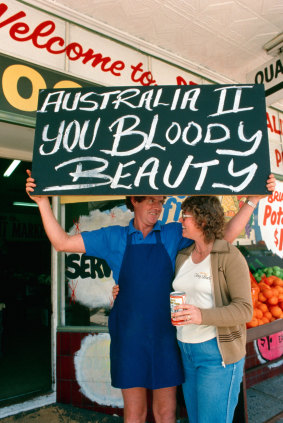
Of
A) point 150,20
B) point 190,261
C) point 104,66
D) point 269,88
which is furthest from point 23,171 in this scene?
point 190,261

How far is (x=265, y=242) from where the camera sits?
4.70 meters

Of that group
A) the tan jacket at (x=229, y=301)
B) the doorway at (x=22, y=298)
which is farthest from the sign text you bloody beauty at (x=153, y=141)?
the doorway at (x=22, y=298)

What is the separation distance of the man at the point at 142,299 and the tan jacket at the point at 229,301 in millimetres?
280

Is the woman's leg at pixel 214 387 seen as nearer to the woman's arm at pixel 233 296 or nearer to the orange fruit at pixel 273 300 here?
the woman's arm at pixel 233 296

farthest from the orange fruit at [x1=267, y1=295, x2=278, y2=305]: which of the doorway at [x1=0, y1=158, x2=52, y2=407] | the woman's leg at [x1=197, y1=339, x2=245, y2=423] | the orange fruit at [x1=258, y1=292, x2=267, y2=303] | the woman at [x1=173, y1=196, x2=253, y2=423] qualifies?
the doorway at [x1=0, y1=158, x2=52, y2=407]

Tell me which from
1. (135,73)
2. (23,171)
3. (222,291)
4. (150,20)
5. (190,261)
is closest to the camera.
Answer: (222,291)

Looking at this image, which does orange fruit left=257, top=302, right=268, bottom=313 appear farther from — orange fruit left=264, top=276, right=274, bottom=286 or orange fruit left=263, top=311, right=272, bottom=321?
orange fruit left=264, top=276, right=274, bottom=286

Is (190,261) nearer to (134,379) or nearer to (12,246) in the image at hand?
(134,379)

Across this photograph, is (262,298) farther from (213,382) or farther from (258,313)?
(213,382)

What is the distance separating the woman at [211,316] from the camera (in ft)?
5.21

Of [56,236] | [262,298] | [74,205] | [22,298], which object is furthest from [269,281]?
[22,298]

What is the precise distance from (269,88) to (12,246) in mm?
9915

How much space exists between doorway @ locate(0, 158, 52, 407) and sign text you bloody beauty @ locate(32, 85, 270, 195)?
2.78m

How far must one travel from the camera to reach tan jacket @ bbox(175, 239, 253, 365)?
1556mm
